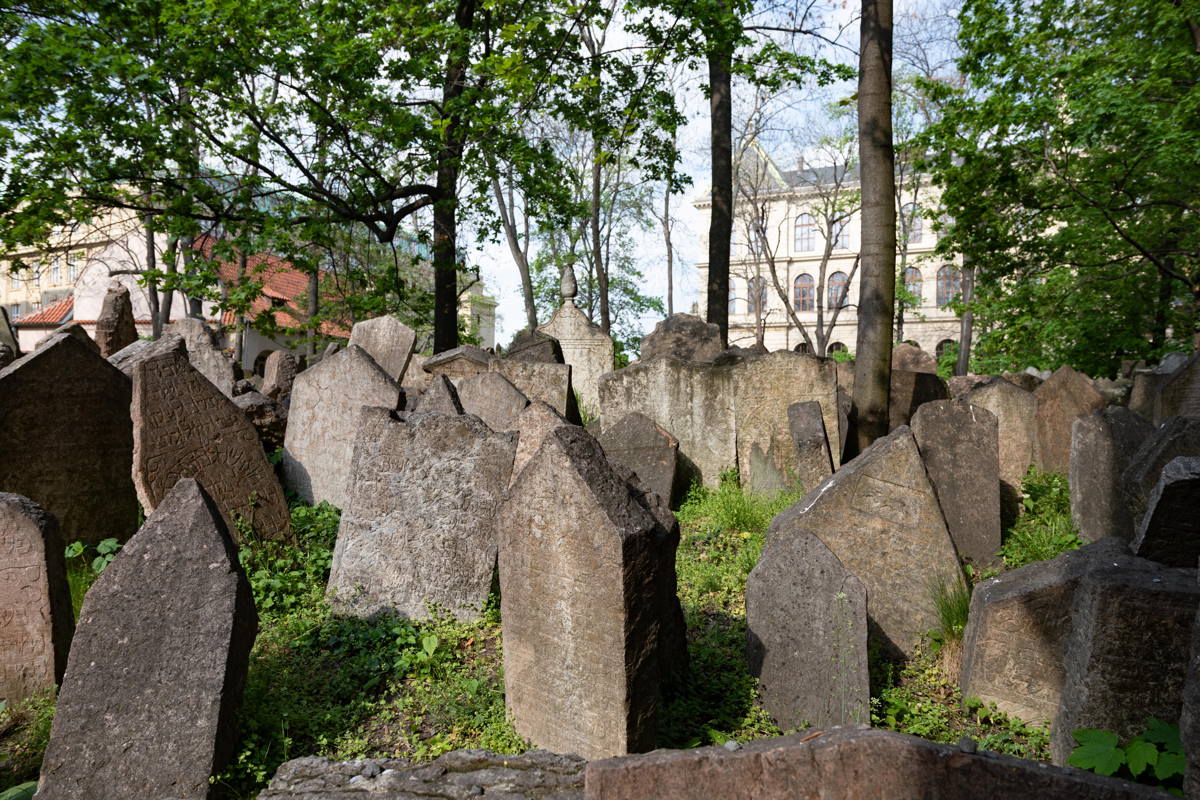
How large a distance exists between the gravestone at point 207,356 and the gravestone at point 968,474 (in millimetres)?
7570

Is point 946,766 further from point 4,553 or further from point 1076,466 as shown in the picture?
point 1076,466

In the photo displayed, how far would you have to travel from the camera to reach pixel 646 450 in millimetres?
6984

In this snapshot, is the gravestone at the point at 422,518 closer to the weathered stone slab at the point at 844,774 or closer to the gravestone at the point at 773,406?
the weathered stone slab at the point at 844,774

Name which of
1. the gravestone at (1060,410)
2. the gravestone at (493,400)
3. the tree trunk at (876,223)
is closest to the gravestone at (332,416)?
the gravestone at (493,400)

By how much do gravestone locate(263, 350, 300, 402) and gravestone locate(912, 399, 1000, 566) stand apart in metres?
7.50

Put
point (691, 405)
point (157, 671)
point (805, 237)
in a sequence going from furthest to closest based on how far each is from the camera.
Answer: point (805, 237) < point (691, 405) < point (157, 671)

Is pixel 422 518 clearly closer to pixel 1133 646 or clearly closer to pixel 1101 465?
pixel 1133 646

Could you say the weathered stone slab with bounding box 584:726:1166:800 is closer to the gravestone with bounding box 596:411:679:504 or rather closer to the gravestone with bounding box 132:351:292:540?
the gravestone with bounding box 132:351:292:540

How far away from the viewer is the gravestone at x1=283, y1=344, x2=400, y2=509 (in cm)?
623

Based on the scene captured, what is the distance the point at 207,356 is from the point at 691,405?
6151mm

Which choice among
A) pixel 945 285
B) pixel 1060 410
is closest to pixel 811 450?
pixel 1060 410

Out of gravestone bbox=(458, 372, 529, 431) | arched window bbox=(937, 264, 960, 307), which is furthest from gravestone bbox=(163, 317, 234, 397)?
arched window bbox=(937, 264, 960, 307)

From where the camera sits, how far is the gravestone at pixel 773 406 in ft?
23.3

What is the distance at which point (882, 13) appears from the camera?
253 inches
